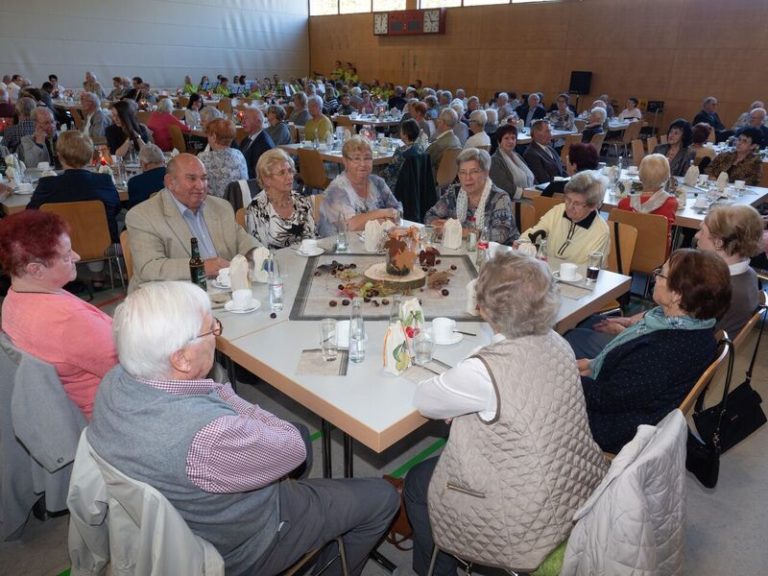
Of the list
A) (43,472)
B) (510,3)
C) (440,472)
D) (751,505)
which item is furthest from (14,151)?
(510,3)

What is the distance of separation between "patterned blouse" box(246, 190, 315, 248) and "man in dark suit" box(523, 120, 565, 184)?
314 cm

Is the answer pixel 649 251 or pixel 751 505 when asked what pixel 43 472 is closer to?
pixel 751 505

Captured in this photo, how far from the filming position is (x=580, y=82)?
12594 mm

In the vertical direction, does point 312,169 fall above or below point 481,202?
below

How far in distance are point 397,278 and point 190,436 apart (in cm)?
155

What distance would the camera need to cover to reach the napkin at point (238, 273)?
2.44m

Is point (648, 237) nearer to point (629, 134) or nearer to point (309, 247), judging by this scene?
point (309, 247)

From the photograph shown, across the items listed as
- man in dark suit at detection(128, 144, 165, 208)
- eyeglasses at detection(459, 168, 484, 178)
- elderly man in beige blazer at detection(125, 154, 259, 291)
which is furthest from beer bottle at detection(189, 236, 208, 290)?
man in dark suit at detection(128, 144, 165, 208)

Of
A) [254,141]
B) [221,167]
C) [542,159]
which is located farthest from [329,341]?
[254,141]

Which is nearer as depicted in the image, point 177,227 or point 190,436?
point 190,436

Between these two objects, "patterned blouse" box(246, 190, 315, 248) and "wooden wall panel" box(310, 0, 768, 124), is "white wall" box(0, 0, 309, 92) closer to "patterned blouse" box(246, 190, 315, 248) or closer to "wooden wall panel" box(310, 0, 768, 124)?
"wooden wall panel" box(310, 0, 768, 124)

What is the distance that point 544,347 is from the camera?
4.91ft

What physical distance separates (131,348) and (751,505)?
2822 millimetres

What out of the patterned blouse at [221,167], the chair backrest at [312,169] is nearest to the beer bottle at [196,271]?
the patterned blouse at [221,167]
